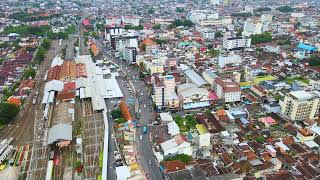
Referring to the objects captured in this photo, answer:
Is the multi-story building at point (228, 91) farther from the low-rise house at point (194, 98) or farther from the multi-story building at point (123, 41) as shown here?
the multi-story building at point (123, 41)

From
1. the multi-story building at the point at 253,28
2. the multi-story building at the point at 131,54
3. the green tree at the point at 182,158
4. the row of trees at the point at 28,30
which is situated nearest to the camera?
the green tree at the point at 182,158

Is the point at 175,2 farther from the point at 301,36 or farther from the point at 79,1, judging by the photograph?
the point at 301,36

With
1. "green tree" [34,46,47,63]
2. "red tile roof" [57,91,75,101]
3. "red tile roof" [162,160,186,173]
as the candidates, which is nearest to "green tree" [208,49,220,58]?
"red tile roof" [57,91,75,101]

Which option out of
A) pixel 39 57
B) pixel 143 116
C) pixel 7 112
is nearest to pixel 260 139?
pixel 143 116

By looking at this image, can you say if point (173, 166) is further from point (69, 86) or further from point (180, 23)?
point (180, 23)

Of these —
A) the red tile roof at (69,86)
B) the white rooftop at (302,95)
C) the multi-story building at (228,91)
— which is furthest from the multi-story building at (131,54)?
the white rooftop at (302,95)
